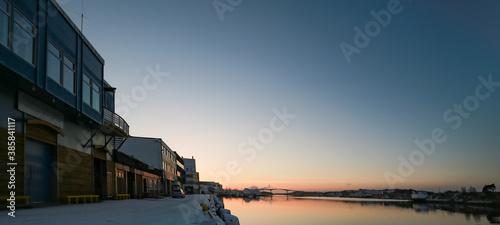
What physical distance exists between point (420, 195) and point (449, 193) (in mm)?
21535

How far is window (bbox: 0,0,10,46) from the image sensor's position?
13281 millimetres

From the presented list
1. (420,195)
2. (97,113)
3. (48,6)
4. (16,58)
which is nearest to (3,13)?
(16,58)

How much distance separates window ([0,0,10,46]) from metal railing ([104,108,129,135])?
13.8 metres

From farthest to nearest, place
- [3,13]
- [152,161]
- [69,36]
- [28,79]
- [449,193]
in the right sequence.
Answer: [449,193] → [152,161] → [69,36] → [28,79] → [3,13]

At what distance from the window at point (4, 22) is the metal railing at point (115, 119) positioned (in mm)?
13796

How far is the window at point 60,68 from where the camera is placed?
1744cm

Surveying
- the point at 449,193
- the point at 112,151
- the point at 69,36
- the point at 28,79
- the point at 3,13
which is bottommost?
the point at 449,193

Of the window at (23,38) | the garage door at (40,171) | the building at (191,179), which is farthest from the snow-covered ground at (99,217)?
the building at (191,179)

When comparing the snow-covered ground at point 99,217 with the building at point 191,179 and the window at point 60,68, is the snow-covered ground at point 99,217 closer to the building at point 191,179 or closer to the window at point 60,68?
the window at point 60,68

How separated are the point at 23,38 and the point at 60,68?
13.3 ft

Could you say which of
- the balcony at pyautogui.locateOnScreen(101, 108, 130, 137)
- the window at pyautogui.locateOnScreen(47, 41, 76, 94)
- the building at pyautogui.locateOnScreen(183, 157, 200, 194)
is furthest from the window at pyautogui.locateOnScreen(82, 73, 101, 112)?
the building at pyautogui.locateOnScreen(183, 157, 200, 194)

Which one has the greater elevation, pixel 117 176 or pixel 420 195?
pixel 117 176

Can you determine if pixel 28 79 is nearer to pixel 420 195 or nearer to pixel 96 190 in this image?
pixel 96 190

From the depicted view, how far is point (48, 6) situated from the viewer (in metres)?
17.3
